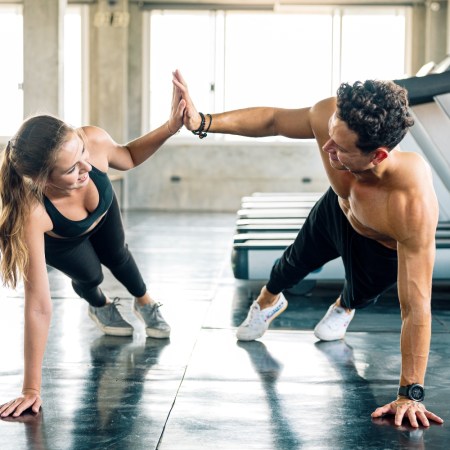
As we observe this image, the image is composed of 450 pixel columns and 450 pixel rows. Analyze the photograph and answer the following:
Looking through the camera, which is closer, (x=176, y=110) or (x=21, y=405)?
(x=21, y=405)

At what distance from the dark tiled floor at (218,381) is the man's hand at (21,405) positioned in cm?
3

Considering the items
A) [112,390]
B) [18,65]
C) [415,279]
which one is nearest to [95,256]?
[112,390]

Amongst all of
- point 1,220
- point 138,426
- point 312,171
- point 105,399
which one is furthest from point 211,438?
point 312,171

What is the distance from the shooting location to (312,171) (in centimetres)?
1059

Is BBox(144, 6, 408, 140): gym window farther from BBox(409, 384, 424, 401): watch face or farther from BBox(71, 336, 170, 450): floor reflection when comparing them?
BBox(409, 384, 424, 401): watch face

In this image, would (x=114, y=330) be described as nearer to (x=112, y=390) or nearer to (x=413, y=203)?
(x=112, y=390)

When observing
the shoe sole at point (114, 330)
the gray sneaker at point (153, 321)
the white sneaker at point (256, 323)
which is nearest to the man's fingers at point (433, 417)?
the white sneaker at point (256, 323)

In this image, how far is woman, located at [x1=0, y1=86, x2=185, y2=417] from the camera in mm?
2146

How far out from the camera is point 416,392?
81.9 inches

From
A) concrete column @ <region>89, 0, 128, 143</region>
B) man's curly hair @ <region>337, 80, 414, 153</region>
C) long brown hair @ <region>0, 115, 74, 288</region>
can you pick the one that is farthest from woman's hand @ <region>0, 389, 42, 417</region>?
concrete column @ <region>89, 0, 128, 143</region>

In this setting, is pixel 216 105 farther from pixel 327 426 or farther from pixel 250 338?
pixel 327 426

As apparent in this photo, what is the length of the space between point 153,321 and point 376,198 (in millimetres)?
1273

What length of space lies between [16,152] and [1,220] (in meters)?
0.20

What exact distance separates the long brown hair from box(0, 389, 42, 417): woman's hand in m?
0.33
